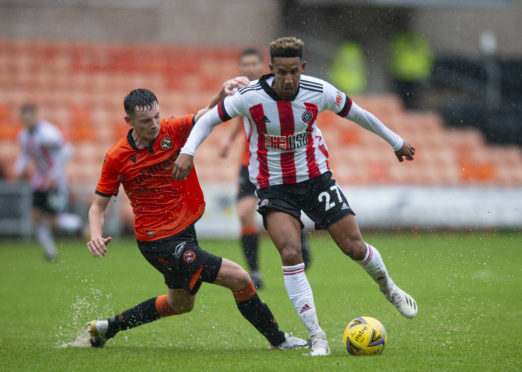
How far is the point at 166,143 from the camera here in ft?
17.1

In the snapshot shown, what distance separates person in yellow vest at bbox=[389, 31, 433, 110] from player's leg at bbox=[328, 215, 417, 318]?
44.8 ft

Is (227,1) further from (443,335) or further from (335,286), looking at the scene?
(443,335)

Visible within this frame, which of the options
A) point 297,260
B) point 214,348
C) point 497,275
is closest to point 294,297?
point 297,260

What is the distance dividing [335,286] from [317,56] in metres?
11.6

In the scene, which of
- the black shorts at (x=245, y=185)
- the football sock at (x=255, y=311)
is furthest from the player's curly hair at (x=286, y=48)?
the black shorts at (x=245, y=185)

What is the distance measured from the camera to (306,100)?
16.6 ft

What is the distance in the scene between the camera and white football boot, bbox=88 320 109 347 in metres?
5.36

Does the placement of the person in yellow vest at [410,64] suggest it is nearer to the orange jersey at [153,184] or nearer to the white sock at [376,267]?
the white sock at [376,267]

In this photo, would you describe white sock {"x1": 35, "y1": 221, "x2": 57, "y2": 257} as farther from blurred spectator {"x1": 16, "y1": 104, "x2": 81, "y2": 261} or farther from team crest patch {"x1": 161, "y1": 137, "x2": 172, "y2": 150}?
team crest patch {"x1": 161, "y1": 137, "x2": 172, "y2": 150}

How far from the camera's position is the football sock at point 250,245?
7.91m

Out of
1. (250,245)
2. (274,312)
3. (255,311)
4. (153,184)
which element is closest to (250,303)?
(255,311)

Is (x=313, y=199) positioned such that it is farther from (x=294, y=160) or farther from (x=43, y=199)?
(x=43, y=199)

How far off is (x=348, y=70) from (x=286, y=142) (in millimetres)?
13680

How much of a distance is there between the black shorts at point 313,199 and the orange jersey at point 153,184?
54cm
